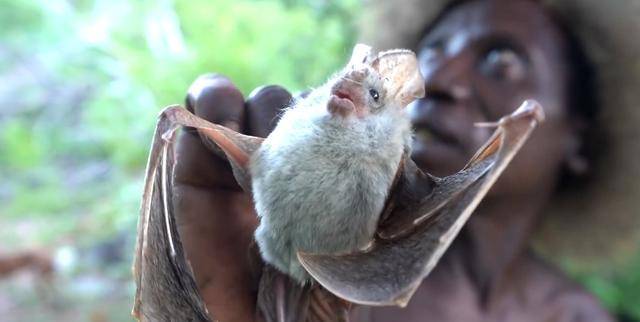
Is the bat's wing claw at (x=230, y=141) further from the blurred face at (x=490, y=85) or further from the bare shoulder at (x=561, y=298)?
the bare shoulder at (x=561, y=298)

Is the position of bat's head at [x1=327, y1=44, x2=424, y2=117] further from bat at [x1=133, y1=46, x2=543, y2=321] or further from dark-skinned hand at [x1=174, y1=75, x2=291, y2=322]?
dark-skinned hand at [x1=174, y1=75, x2=291, y2=322]

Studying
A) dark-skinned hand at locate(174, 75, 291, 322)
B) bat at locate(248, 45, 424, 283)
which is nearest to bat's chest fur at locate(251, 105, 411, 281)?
bat at locate(248, 45, 424, 283)

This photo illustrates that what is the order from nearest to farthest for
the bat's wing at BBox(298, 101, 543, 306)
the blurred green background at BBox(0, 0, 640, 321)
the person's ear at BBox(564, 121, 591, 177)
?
the bat's wing at BBox(298, 101, 543, 306) → the person's ear at BBox(564, 121, 591, 177) → the blurred green background at BBox(0, 0, 640, 321)

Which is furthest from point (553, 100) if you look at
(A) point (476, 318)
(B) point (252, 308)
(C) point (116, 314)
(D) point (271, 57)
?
(C) point (116, 314)

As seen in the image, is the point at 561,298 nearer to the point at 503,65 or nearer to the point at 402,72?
the point at 503,65

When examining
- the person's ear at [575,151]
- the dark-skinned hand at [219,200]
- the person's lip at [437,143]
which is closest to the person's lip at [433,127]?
the person's lip at [437,143]

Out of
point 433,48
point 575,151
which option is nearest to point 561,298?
point 575,151

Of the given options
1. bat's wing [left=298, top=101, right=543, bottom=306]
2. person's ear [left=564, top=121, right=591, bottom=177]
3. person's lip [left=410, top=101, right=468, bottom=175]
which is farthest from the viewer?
person's ear [left=564, top=121, right=591, bottom=177]
